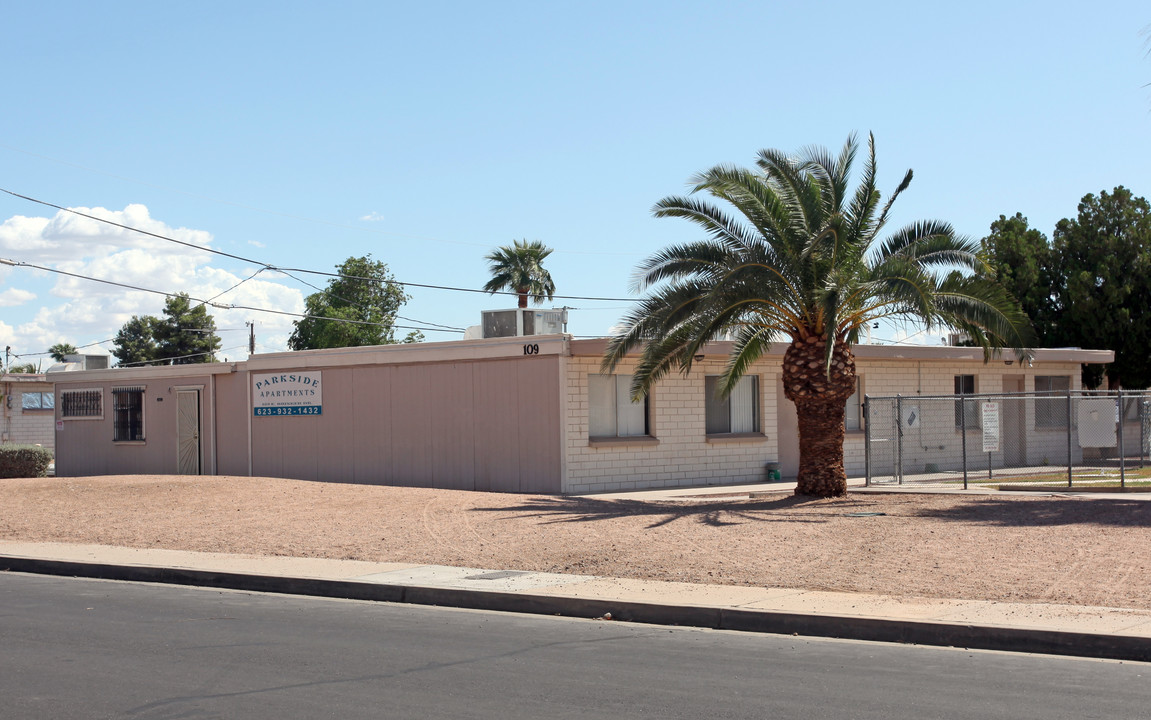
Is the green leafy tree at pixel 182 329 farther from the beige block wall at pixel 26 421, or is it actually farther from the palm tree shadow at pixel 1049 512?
the palm tree shadow at pixel 1049 512

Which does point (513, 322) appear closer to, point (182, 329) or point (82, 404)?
point (82, 404)

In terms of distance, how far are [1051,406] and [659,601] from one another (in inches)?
893

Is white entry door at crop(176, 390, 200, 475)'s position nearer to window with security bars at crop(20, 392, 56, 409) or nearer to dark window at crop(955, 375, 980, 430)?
window with security bars at crop(20, 392, 56, 409)

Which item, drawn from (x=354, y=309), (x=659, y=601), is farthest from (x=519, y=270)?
(x=659, y=601)

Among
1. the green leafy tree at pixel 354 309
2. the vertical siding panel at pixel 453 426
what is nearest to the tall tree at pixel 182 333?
the green leafy tree at pixel 354 309

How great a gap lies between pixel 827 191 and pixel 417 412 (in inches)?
386

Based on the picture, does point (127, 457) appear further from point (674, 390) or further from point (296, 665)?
point (296, 665)

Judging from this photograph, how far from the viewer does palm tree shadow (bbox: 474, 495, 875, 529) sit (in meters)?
15.8

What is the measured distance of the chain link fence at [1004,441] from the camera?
853 inches

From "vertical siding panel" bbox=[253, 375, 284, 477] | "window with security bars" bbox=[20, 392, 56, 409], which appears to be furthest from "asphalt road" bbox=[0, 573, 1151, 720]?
"window with security bars" bbox=[20, 392, 56, 409]

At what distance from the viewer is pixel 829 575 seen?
37.2 ft

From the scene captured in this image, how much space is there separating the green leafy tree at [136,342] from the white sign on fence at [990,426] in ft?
198

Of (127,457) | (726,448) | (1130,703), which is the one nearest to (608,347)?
(726,448)

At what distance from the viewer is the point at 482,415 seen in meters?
22.2
